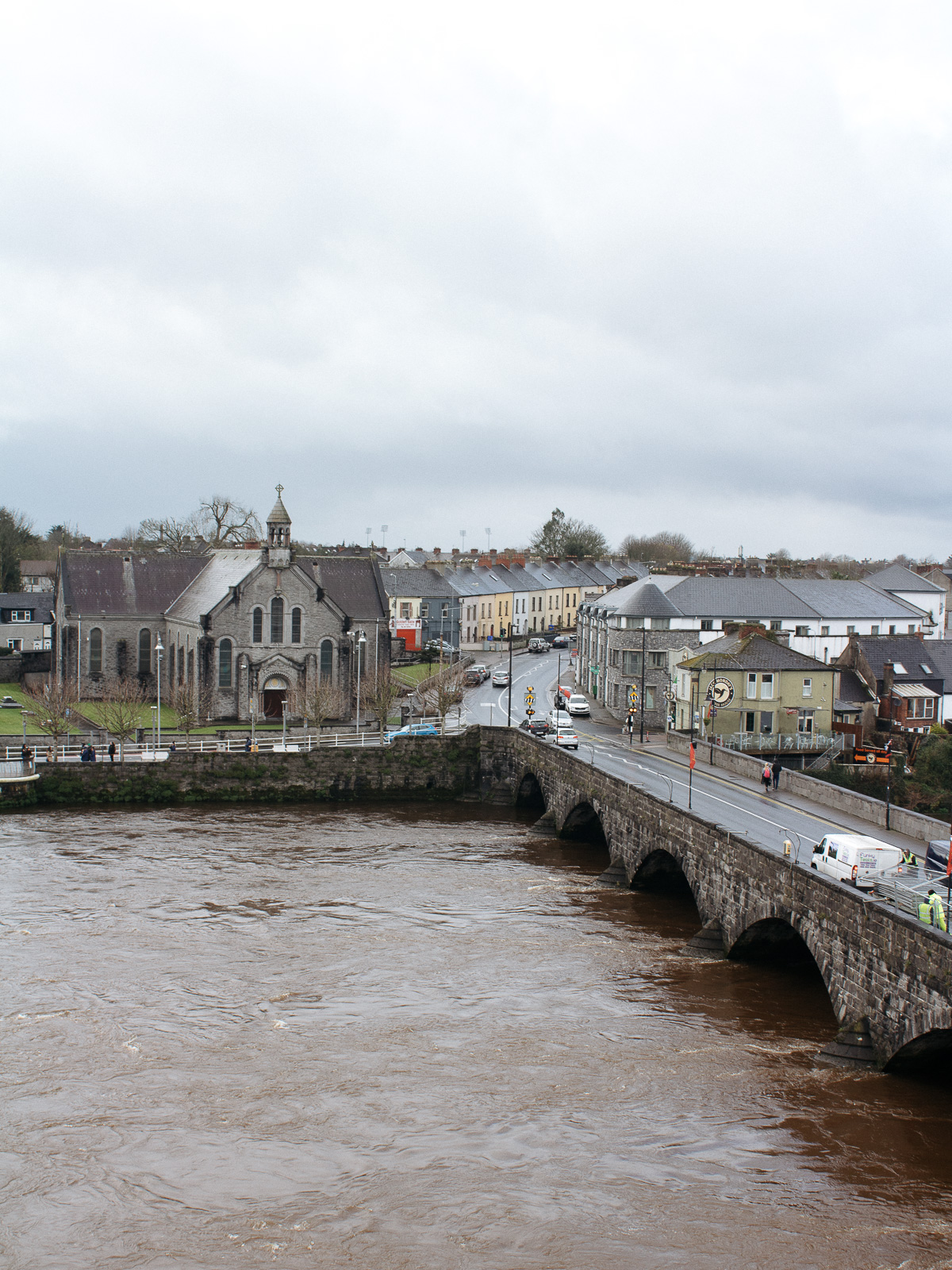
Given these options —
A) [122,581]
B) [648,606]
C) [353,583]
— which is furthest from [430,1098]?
[122,581]

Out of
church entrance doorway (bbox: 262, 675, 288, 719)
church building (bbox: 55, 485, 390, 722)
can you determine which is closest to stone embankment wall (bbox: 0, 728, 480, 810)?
church building (bbox: 55, 485, 390, 722)

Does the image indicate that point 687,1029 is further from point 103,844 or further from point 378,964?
point 103,844

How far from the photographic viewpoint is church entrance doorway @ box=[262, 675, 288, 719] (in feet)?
239

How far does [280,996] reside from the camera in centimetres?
3008

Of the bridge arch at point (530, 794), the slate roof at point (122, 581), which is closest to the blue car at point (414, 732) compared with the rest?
the bridge arch at point (530, 794)

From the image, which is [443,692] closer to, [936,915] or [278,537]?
[278,537]

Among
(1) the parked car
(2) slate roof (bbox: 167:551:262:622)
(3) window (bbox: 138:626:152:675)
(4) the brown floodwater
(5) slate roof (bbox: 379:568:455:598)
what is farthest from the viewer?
(5) slate roof (bbox: 379:568:455:598)

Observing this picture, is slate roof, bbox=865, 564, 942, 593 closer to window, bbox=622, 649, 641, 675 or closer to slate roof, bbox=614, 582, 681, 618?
slate roof, bbox=614, 582, 681, 618

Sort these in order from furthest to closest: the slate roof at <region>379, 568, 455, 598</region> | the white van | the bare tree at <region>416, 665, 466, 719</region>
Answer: the slate roof at <region>379, 568, 455, 598</region>, the bare tree at <region>416, 665, 466, 719</region>, the white van

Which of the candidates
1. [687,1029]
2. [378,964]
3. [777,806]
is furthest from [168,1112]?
[777,806]

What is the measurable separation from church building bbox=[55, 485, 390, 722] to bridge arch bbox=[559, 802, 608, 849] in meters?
25.6

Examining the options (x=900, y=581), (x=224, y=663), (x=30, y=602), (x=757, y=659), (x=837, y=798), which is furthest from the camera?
(x=900, y=581)

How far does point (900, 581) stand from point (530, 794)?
58.6 meters

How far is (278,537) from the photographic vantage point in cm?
7250
